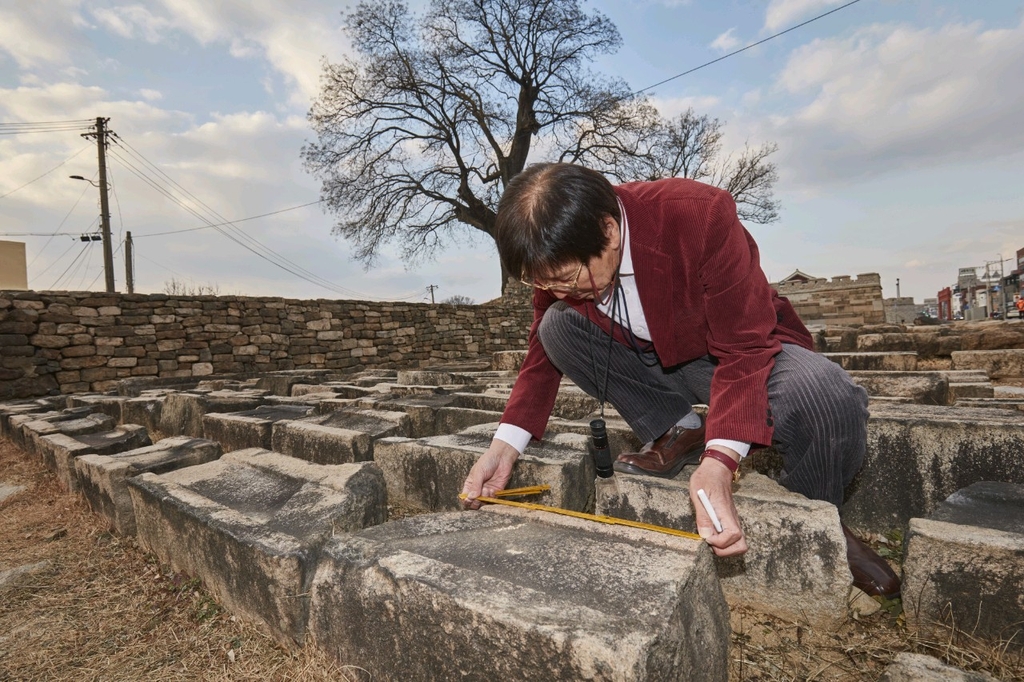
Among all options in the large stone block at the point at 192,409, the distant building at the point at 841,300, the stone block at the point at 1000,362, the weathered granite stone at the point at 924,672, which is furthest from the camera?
the distant building at the point at 841,300

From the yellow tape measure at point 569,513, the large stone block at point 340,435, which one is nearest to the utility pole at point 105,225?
the large stone block at point 340,435

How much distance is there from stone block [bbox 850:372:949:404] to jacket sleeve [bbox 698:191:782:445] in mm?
1204

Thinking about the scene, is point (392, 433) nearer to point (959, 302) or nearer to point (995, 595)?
point (995, 595)

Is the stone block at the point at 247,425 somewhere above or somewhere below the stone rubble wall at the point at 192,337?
below

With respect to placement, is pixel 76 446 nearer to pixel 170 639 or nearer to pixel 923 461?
pixel 170 639

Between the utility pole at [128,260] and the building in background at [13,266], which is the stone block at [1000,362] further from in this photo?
the utility pole at [128,260]

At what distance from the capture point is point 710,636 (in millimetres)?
972

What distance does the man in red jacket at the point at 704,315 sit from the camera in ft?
3.86

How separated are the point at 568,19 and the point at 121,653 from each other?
19.2 meters

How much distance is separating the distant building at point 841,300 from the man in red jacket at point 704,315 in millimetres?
16633

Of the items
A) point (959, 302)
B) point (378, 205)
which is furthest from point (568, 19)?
point (959, 302)

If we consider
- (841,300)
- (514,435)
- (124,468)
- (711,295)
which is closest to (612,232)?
(711,295)

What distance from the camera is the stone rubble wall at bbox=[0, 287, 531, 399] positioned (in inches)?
260

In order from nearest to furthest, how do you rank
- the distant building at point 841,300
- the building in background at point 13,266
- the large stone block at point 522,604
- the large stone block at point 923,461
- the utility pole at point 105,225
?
the large stone block at point 522,604, the large stone block at point 923,461, the building in background at point 13,266, the utility pole at point 105,225, the distant building at point 841,300
